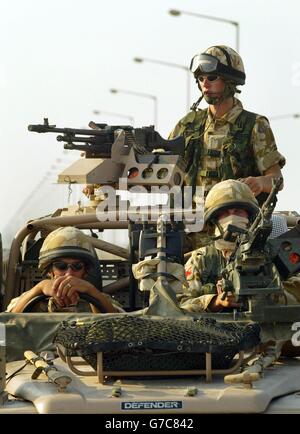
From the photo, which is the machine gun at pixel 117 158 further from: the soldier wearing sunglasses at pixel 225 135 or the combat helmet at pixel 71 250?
the combat helmet at pixel 71 250

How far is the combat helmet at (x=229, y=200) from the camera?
34.3ft

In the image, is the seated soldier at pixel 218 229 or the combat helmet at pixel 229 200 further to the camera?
the combat helmet at pixel 229 200

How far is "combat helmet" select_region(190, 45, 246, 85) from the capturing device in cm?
1308

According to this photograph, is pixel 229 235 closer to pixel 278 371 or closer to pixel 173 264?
pixel 173 264

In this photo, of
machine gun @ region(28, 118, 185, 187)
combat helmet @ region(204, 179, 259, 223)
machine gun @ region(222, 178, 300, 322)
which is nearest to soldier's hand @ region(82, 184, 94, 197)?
machine gun @ region(28, 118, 185, 187)

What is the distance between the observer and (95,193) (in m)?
13.3

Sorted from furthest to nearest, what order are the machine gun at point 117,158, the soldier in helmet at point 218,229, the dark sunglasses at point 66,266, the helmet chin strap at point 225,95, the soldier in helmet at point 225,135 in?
the helmet chin strap at point 225,95 < the soldier in helmet at point 225,135 < the machine gun at point 117,158 < the dark sunglasses at point 66,266 < the soldier in helmet at point 218,229

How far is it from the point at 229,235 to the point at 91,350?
1826 millimetres

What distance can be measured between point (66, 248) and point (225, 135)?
127 inches

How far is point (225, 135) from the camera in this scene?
521 inches

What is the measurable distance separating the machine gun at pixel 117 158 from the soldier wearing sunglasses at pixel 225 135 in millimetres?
237

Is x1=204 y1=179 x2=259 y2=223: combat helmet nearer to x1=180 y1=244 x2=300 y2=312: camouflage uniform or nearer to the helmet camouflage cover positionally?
x1=180 y1=244 x2=300 y2=312: camouflage uniform

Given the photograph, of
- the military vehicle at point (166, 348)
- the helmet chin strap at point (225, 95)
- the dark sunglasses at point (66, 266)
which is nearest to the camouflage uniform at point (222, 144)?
the helmet chin strap at point (225, 95)
